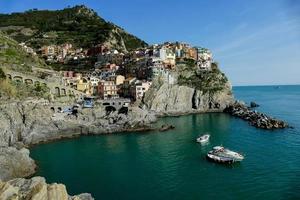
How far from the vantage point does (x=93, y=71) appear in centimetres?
11362

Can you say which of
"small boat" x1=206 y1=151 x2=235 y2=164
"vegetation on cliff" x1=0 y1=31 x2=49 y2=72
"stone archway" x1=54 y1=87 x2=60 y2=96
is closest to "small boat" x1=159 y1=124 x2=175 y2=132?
"small boat" x1=206 y1=151 x2=235 y2=164

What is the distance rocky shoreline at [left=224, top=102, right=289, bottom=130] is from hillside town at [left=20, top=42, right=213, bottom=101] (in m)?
17.6

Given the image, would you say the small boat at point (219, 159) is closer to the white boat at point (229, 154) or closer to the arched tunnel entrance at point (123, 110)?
the white boat at point (229, 154)

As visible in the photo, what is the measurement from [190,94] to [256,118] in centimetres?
2210

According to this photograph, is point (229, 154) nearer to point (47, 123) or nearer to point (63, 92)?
point (47, 123)

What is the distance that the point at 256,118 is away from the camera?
78.2 m

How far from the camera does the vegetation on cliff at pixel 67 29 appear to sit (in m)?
142

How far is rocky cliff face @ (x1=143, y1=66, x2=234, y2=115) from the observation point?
297 feet

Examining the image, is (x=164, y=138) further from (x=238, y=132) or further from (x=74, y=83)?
(x=74, y=83)

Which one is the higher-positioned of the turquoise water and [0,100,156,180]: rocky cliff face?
[0,100,156,180]: rocky cliff face

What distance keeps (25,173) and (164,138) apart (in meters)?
26.4

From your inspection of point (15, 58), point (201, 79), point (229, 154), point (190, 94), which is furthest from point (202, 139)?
point (15, 58)

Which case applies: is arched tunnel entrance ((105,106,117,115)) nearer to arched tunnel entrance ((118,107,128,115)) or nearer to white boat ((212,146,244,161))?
arched tunnel entrance ((118,107,128,115))

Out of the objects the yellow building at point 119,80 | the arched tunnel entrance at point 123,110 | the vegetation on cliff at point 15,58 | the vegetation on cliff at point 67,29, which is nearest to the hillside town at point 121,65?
the yellow building at point 119,80
